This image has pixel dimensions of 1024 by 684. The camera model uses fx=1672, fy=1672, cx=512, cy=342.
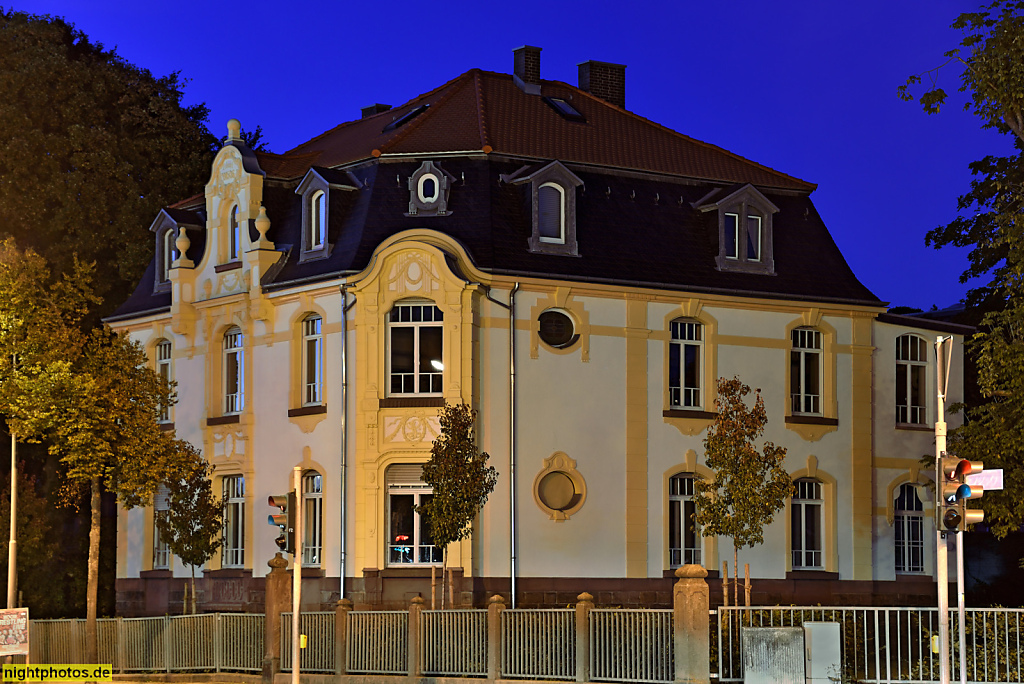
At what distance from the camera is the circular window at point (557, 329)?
38.9m

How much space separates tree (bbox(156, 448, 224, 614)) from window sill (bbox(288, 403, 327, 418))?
258 cm

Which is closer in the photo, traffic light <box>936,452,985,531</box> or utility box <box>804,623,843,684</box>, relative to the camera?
traffic light <box>936,452,985,531</box>

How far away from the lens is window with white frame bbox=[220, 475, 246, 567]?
41.9m

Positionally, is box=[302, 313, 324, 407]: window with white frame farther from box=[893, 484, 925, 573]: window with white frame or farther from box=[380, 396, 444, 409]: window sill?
box=[893, 484, 925, 573]: window with white frame

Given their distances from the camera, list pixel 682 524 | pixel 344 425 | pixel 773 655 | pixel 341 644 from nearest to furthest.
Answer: pixel 773 655 → pixel 341 644 → pixel 344 425 → pixel 682 524

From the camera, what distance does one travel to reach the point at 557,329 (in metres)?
39.1

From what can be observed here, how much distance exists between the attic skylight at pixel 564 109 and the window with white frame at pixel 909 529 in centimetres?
1260

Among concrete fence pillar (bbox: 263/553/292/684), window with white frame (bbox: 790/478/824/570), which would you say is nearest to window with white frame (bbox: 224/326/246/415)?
concrete fence pillar (bbox: 263/553/292/684)

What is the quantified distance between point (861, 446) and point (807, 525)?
8.20ft

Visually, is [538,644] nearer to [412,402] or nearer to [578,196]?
[412,402]

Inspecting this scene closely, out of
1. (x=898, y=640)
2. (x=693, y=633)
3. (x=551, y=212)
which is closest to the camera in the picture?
(x=898, y=640)

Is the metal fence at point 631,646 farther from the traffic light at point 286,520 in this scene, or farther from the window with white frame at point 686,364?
the window with white frame at point 686,364

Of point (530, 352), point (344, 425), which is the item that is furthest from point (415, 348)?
point (530, 352)

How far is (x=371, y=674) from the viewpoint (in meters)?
29.1
